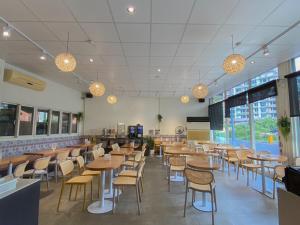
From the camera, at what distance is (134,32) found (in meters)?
3.41

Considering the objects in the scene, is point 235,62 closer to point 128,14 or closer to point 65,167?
point 128,14

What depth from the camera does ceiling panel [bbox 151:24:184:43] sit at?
10.5 feet

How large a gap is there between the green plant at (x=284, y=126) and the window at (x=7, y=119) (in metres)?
7.88

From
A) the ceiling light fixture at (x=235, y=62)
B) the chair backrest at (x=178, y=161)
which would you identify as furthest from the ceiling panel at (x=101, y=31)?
the chair backrest at (x=178, y=161)

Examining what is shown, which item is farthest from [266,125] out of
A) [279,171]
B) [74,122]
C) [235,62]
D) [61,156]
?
[74,122]

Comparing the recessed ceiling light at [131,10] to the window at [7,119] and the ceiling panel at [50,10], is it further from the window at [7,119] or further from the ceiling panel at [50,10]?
the window at [7,119]

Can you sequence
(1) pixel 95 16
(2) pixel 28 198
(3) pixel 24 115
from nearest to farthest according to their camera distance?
(2) pixel 28 198
(1) pixel 95 16
(3) pixel 24 115

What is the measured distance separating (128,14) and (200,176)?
2.94 metres

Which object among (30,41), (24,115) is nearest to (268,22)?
(30,41)

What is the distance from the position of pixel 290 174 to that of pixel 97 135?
9450 mm

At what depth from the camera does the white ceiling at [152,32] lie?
269 centimetres

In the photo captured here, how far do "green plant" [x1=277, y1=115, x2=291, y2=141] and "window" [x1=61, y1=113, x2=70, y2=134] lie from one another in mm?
8380

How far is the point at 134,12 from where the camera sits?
281 centimetres

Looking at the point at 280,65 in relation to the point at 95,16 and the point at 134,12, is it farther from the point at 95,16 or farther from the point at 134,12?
the point at 95,16
